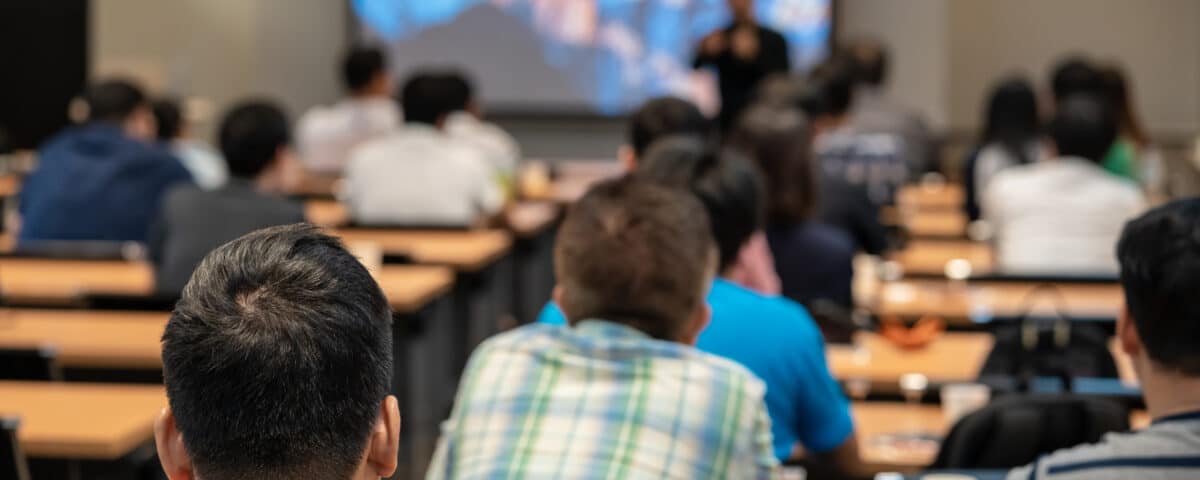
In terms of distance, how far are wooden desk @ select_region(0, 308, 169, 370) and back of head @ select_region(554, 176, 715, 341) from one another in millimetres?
1446

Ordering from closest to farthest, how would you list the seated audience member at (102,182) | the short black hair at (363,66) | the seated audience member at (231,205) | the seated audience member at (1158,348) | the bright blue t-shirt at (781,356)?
the seated audience member at (1158,348)
the bright blue t-shirt at (781,356)
the seated audience member at (231,205)
the seated audience member at (102,182)
the short black hair at (363,66)

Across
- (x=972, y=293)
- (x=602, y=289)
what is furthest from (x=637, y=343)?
(x=972, y=293)

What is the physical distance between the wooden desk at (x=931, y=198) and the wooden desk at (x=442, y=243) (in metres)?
1.94

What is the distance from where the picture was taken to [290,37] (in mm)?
10117

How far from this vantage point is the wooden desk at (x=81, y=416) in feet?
8.82

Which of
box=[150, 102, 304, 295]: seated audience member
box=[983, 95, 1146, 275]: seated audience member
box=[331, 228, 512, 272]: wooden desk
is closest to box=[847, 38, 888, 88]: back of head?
box=[331, 228, 512, 272]: wooden desk

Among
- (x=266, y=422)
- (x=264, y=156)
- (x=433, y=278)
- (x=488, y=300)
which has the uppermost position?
(x=266, y=422)

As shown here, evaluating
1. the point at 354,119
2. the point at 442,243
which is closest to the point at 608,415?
the point at 442,243

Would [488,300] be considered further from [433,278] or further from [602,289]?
[602,289]

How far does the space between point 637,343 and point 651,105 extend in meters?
2.54

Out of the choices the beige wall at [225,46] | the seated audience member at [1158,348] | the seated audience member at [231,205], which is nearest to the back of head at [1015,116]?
the seated audience member at [231,205]

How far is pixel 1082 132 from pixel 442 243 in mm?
2273

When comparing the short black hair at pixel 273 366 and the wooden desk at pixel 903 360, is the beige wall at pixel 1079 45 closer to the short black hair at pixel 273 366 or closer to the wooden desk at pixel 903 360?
the wooden desk at pixel 903 360

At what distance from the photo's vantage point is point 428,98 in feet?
20.2
